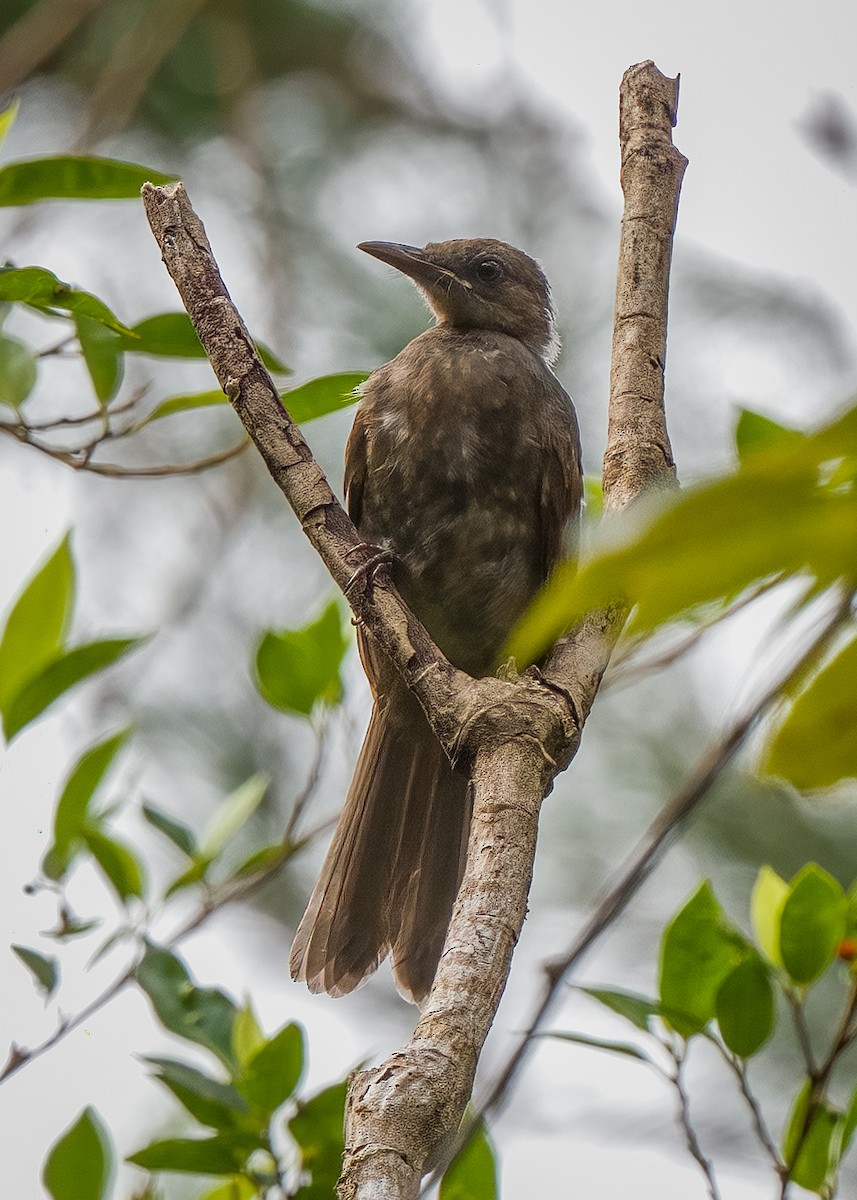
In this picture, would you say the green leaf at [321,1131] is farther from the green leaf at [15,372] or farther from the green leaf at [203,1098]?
the green leaf at [15,372]

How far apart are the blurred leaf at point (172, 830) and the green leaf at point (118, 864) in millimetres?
80

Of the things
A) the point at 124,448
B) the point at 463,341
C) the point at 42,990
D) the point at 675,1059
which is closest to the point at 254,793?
the point at 42,990

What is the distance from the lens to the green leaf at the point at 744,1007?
2266 millimetres

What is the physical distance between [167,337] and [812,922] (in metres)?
1.56

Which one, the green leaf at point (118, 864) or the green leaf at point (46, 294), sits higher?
the green leaf at point (46, 294)

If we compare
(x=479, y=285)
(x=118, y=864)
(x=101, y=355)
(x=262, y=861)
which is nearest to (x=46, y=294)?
(x=101, y=355)

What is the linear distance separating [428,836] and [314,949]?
1.55 ft

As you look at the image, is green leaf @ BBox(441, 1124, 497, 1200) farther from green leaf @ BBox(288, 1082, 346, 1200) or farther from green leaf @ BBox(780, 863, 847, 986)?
green leaf @ BBox(780, 863, 847, 986)

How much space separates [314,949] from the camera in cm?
292

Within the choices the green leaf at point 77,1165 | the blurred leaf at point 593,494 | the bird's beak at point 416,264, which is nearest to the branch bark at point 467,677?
the blurred leaf at point 593,494

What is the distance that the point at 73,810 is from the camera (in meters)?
2.75

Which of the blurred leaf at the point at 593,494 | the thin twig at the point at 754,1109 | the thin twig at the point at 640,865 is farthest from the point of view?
the blurred leaf at the point at 593,494

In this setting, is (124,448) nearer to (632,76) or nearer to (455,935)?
(632,76)

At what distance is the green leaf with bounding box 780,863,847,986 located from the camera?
231 centimetres
